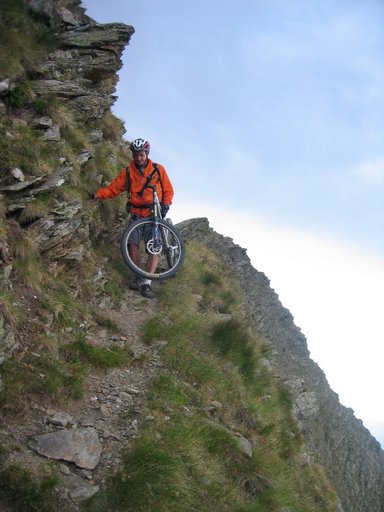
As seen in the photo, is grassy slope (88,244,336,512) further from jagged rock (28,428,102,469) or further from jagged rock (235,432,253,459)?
jagged rock (28,428,102,469)

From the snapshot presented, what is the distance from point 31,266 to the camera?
24.7 feet

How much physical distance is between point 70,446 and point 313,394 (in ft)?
50.1

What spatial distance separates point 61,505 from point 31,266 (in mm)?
4197

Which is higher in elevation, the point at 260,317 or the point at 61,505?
the point at 260,317

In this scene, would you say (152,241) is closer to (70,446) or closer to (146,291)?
(146,291)

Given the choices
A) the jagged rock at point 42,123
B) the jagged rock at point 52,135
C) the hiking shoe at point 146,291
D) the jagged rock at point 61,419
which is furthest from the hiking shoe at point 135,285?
the jagged rock at point 61,419

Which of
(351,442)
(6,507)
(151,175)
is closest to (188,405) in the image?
(6,507)

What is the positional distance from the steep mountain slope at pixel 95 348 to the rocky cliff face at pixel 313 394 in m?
3.49

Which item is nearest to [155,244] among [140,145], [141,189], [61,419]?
[141,189]

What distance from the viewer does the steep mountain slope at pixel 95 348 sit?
5016 mm

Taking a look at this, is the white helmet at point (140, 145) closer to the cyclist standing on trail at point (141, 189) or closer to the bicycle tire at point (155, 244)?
the cyclist standing on trail at point (141, 189)

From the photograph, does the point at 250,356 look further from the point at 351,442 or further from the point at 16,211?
the point at 351,442

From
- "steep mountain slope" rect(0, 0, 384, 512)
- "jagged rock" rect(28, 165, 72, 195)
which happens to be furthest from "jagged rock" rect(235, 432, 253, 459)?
"jagged rock" rect(28, 165, 72, 195)

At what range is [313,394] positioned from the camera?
18.5 meters
